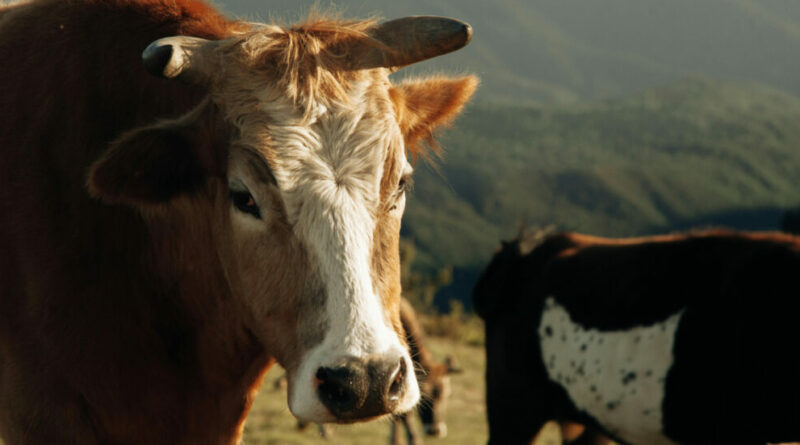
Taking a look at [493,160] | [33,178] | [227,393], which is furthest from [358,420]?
[493,160]

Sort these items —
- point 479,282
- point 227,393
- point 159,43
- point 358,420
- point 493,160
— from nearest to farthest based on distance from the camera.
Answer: point 358,420 → point 159,43 → point 227,393 → point 479,282 → point 493,160

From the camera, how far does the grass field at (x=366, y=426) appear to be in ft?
30.7

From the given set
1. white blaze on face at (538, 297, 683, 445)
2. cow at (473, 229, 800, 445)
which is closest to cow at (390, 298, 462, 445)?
cow at (473, 229, 800, 445)

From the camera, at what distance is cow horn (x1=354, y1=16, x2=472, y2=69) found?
2641 millimetres

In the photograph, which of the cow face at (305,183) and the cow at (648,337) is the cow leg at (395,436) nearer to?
the cow at (648,337)

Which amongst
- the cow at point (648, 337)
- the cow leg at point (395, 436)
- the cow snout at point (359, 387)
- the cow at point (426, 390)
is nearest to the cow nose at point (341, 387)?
the cow snout at point (359, 387)

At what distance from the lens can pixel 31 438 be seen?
265 centimetres

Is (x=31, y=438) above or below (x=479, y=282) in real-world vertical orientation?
above

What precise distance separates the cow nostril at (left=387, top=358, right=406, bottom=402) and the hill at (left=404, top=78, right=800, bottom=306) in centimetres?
7205

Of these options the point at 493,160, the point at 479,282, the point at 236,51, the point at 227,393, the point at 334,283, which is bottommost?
the point at 493,160

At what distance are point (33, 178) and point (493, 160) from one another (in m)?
116

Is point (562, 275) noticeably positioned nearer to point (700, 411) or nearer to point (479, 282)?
point (479, 282)

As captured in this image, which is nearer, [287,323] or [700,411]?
[287,323]

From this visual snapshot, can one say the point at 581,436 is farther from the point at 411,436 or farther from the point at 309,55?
the point at 309,55
